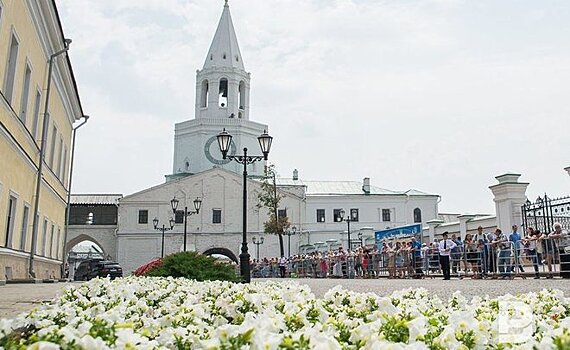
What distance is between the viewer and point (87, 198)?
66.1 metres

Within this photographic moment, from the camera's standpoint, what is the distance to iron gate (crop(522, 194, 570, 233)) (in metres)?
17.1

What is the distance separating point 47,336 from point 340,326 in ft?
5.10

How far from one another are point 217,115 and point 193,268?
53.4 m

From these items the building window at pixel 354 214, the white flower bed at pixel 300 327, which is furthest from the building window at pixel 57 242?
the building window at pixel 354 214

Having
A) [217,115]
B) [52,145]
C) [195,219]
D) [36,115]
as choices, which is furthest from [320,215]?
[36,115]

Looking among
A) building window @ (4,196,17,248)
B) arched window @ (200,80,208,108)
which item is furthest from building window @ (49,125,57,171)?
arched window @ (200,80,208,108)

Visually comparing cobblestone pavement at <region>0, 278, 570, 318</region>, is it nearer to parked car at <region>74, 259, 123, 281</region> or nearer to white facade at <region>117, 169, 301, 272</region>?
parked car at <region>74, 259, 123, 281</region>

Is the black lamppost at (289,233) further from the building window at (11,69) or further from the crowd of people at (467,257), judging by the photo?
the building window at (11,69)

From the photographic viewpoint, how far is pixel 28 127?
18625 mm

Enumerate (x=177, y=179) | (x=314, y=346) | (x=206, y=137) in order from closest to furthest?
(x=314, y=346)
(x=177, y=179)
(x=206, y=137)

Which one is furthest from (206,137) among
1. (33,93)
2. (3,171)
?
(3,171)

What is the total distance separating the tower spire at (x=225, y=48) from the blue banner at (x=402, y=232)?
131 feet

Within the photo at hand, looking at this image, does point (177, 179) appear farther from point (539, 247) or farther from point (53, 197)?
point (539, 247)

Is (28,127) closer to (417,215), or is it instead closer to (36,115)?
(36,115)
